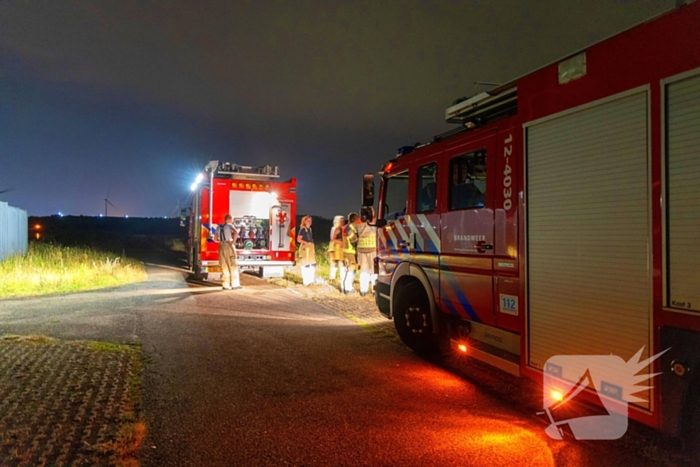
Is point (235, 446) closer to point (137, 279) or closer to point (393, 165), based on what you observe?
point (393, 165)

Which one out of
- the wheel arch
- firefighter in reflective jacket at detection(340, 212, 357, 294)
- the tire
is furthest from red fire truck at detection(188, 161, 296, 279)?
the tire

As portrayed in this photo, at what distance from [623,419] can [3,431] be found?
441 cm

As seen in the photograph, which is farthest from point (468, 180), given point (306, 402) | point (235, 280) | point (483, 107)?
point (235, 280)

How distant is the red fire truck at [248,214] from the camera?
13883 millimetres

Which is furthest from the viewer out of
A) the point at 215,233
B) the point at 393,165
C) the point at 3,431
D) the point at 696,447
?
the point at 215,233

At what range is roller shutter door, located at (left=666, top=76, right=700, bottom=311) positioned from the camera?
2988 mm

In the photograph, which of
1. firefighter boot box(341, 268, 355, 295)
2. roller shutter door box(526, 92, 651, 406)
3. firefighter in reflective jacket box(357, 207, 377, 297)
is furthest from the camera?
firefighter boot box(341, 268, 355, 295)

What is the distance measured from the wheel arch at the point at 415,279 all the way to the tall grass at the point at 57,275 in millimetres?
8808

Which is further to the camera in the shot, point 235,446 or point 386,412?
point 386,412

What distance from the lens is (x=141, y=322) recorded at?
8.56 m

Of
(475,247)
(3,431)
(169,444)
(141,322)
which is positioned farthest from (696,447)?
(141,322)

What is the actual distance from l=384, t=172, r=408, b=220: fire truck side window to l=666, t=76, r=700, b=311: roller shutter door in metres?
3.85

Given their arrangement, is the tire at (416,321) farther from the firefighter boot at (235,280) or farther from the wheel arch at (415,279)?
the firefighter boot at (235,280)

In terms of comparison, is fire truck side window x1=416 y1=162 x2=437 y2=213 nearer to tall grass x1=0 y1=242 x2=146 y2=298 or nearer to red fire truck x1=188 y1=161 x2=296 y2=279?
red fire truck x1=188 y1=161 x2=296 y2=279
